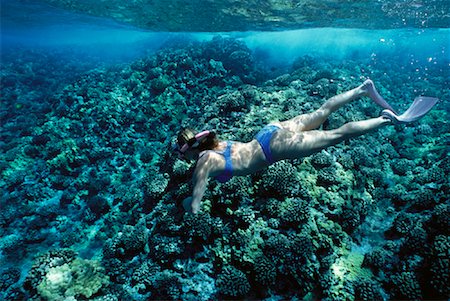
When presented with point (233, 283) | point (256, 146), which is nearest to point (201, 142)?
Answer: point (256, 146)

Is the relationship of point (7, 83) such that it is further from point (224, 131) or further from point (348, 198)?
point (348, 198)

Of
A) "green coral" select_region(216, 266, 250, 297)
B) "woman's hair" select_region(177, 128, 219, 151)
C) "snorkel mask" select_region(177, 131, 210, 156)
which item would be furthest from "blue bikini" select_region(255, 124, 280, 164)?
"green coral" select_region(216, 266, 250, 297)

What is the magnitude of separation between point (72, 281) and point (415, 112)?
26.6 feet

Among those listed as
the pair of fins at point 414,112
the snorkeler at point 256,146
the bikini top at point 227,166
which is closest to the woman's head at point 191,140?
the snorkeler at point 256,146

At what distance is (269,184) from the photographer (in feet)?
19.4

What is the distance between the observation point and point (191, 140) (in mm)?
3854

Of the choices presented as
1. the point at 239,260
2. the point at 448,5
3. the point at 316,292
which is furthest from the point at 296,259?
the point at 448,5

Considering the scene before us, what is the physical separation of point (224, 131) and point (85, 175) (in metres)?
5.86

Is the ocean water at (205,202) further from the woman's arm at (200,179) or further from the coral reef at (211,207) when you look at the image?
the woman's arm at (200,179)

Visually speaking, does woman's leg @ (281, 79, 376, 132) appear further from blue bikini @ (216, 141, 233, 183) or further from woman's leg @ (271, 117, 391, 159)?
blue bikini @ (216, 141, 233, 183)

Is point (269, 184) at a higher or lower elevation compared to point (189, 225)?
higher

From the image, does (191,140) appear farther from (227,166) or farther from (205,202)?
(205,202)

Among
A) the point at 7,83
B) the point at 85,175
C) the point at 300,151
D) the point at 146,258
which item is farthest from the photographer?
the point at 7,83

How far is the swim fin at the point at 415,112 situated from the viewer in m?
4.95
